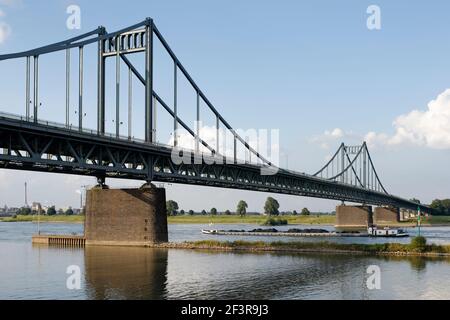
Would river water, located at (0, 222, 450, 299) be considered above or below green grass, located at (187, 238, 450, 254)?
below

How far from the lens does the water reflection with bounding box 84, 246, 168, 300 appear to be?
4128cm

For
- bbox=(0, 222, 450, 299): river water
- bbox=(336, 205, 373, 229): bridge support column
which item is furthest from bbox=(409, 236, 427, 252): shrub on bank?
bbox=(336, 205, 373, 229): bridge support column

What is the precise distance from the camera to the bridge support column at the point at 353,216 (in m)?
171

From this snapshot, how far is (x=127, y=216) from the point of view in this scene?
8131 cm

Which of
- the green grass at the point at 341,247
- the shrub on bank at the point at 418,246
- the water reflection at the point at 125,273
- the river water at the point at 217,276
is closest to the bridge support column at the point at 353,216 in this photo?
the green grass at the point at 341,247

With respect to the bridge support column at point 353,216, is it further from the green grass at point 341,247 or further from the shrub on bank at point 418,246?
the shrub on bank at point 418,246

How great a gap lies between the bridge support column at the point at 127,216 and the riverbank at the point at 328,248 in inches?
117

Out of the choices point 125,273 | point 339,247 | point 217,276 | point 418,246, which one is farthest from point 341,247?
point 125,273

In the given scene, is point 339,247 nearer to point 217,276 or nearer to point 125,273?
point 217,276

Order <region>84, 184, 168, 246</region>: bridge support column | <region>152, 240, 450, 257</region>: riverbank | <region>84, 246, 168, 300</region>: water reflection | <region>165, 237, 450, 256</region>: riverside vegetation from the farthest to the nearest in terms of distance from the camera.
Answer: <region>84, 184, 168, 246</region>: bridge support column
<region>165, 237, 450, 256</region>: riverside vegetation
<region>152, 240, 450, 257</region>: riverbank
<region>84, 246, 168, 300</region>: water reflection

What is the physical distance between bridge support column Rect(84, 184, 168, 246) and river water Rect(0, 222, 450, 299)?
30.9ft

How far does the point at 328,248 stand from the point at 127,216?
28401 mm

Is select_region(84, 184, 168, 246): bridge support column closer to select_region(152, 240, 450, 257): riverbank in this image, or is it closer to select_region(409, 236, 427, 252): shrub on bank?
select_region(152, 240, 450, 257): riverbank

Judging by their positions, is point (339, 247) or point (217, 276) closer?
point (217, 276)
